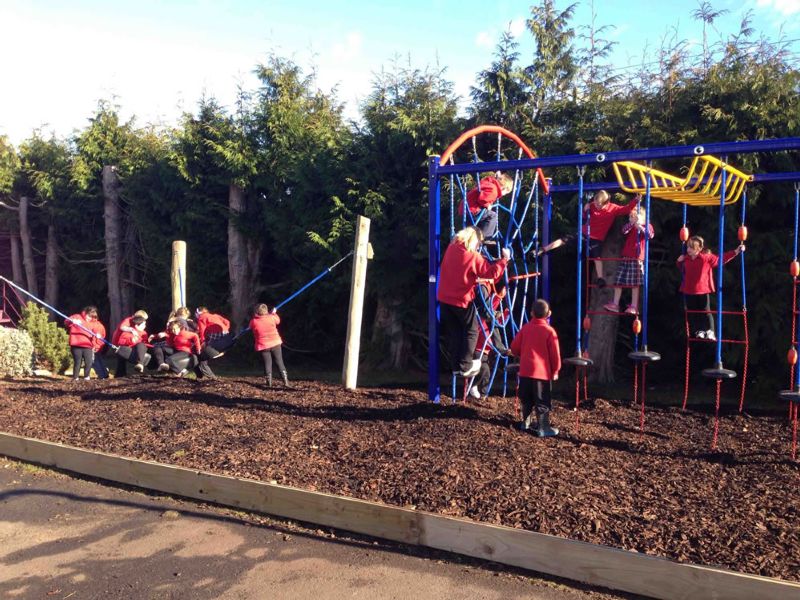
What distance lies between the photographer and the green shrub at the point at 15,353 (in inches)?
469

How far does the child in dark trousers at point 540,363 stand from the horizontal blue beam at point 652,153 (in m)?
1.44

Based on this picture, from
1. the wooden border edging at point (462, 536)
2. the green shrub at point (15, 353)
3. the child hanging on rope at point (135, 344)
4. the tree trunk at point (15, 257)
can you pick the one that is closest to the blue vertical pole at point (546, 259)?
the wooden border edging at point (462, 536)

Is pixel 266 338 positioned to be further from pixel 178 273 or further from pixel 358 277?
pixel 178 273

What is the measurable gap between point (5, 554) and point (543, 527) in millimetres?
3575

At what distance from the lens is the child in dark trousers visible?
6445 millimetres

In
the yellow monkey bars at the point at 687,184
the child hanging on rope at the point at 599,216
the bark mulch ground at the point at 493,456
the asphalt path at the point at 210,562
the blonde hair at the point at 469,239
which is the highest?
the yellow monkey bars at the point at 687,184

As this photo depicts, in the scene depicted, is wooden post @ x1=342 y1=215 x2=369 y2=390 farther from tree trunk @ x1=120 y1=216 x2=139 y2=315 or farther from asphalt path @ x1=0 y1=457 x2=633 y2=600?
tree trunk @ x1=120 y1=216 x2=139 y2=315

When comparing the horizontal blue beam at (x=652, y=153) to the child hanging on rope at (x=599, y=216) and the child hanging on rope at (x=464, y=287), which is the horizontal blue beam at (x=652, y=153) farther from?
the child hanging on rope at (x=599, y=216)

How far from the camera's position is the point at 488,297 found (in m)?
7.78

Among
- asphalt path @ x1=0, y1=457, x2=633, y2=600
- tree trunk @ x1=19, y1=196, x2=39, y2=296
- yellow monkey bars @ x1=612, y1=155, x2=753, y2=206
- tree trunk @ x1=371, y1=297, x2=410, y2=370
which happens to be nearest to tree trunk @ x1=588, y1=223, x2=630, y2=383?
yellow monkey bars @ x1=612, y1=155, x2=753, y2=206

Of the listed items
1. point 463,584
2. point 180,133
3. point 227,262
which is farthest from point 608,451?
point 180,133

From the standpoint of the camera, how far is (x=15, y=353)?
1202 centimetres

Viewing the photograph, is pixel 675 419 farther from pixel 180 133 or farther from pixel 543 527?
pixel 180 133

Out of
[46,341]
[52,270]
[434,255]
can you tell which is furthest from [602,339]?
[52,270]
